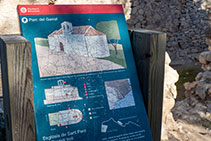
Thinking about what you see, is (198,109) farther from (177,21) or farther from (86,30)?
(177,21)

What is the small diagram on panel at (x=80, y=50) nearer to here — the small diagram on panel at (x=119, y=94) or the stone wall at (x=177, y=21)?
the small diagram on panel at (x=119, y=94)

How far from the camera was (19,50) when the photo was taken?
126cm

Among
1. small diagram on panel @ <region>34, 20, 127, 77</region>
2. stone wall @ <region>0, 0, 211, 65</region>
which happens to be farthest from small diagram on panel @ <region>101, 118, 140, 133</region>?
stone wall @ <region>0, 0, 211, 65</region>

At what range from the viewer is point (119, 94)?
1.54 metres

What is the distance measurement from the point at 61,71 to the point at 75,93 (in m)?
0.13

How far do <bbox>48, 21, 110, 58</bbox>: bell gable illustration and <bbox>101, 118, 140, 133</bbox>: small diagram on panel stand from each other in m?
0.36

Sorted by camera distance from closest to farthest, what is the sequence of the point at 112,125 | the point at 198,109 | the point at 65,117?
the point at 65,117 < the point at 112,125 < the point at 198,109

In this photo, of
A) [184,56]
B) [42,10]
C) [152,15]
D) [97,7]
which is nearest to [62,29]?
[42,10]

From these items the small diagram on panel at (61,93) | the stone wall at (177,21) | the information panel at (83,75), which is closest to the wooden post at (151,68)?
the information panel at (83,75)

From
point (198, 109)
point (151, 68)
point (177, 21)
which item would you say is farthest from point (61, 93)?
point (177, 21)

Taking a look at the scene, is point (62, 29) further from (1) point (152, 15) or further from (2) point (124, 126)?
(1) point (152, 15)

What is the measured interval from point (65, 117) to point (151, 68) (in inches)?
22.3

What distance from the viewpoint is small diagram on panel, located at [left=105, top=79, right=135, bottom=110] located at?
152 cm

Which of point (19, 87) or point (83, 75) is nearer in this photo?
point (19, 87)
